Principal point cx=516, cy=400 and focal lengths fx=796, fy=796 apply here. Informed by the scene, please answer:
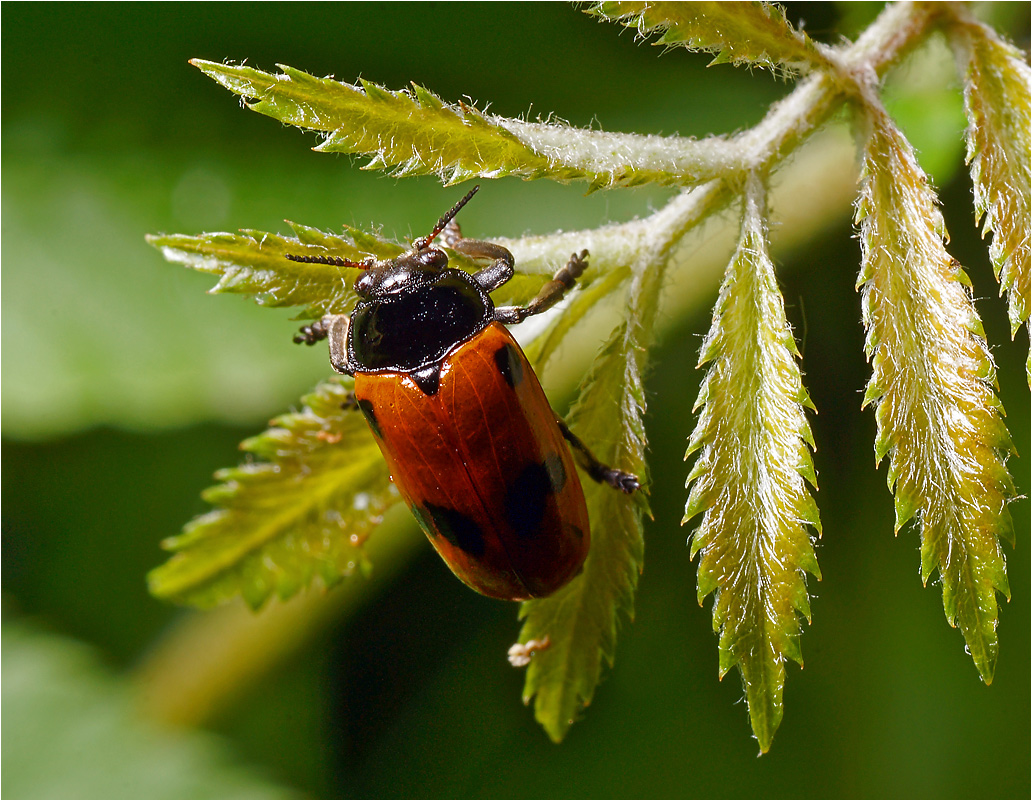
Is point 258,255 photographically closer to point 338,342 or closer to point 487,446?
point 338,342

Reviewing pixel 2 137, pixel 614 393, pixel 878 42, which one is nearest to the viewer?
pixel 614 393

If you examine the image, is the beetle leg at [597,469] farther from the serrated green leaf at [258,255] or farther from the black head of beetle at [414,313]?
the serrated green leaf at [258,255]

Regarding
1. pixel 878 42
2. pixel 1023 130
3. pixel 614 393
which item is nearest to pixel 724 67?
pixel 878 42

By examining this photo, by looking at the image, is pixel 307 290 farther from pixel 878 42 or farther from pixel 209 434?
pixel 209 434

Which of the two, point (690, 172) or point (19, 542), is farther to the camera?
point (19, 542)

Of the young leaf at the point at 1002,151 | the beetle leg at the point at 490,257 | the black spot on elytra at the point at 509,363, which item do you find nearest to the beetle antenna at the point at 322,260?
the beetle leg at the point at 490,257

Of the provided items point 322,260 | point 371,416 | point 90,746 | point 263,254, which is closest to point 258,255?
point 263,254
